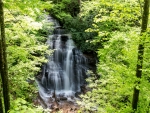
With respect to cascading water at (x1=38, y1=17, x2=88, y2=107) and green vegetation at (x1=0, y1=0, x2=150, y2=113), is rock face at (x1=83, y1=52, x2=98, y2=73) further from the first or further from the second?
Result: green vegetation at (x1=0, y1=0, x2=150, y2=113)

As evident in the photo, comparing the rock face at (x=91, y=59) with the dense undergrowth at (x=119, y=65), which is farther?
the rock face at (x=91, y=59)

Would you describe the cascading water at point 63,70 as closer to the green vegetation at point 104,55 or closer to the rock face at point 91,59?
the rock face at point 91,59

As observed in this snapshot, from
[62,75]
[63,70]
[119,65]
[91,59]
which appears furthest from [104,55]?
[91,59]

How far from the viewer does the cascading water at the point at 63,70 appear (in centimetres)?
1480

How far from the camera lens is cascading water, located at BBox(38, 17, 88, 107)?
1480cm

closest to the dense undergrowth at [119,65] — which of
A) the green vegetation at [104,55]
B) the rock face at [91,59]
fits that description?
the green vegetation at [104,55]

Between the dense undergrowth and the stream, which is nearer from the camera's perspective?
the dense undergrowth

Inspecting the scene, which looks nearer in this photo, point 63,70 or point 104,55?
point 104,55

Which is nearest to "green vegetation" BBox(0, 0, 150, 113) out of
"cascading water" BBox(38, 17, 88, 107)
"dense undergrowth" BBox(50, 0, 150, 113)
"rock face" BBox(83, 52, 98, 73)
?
"dense undergrowth" BBox(50, 0, 150, 113)

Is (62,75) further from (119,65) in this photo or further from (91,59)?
(119,65)

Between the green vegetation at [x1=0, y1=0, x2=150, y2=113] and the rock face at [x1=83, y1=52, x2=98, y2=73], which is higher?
the green vegetation at [x1=0, y1=0, x2=150, y2=113]

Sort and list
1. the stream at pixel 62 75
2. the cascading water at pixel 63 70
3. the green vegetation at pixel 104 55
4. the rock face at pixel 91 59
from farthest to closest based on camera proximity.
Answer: the rock face at pixel 91 59, the cascading water at pixel 63 70, the stream at pixel 62 75, the green vegetation at pixel 104 55

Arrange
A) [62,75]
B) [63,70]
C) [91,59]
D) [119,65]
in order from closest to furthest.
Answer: [119,65] → [62,75] → [63,70] → [91,59]

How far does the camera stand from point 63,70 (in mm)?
16219
